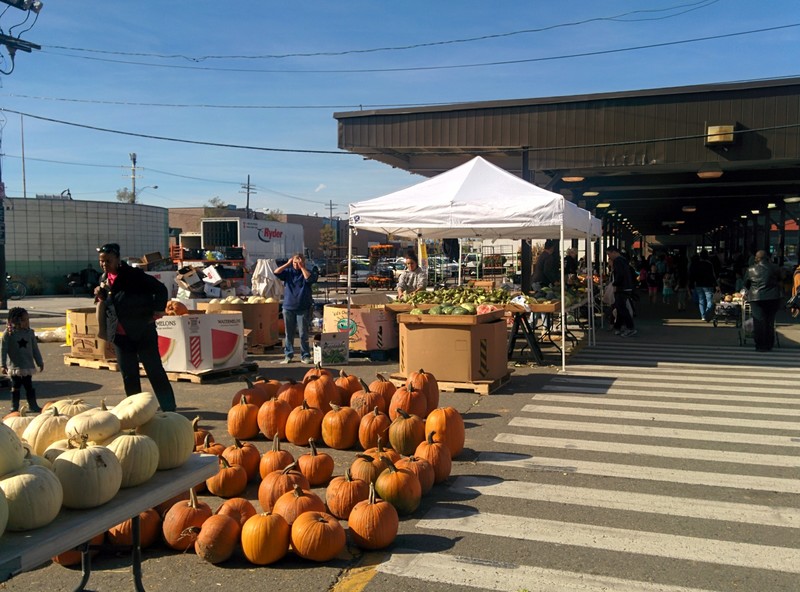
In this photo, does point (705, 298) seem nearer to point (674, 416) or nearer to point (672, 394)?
point (672, 394)

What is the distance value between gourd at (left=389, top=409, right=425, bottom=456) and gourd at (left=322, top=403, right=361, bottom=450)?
53cm

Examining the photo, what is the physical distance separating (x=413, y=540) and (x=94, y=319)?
31.0 feet

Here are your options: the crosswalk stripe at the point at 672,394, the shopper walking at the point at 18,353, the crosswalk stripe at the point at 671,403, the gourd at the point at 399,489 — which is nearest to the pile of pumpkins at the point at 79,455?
the gourd at the point at 399,489

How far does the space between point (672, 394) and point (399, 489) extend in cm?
588

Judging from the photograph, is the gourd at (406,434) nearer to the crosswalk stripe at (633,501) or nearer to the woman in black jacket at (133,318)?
the crosswalk stripe at (633,501)

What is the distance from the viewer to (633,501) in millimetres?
5445

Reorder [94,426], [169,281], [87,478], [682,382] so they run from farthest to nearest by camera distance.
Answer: [169,281]
[682,382]
[94,426]
[87,478]

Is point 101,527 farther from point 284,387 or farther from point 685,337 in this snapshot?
point 685,337

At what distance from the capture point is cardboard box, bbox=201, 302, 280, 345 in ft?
45.5

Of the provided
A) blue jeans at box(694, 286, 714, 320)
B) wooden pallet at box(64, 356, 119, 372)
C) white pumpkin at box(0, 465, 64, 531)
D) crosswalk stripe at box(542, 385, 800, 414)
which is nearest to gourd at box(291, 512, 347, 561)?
white pumpkin at box(0, 465, 64, 531)

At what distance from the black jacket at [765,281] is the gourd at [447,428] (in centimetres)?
903

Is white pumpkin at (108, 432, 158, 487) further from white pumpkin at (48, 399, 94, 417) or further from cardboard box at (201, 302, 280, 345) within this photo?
cardboard box at (201, 302, 280, 345)

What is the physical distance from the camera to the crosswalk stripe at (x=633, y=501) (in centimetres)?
514

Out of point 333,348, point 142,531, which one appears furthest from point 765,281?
point 142,531
